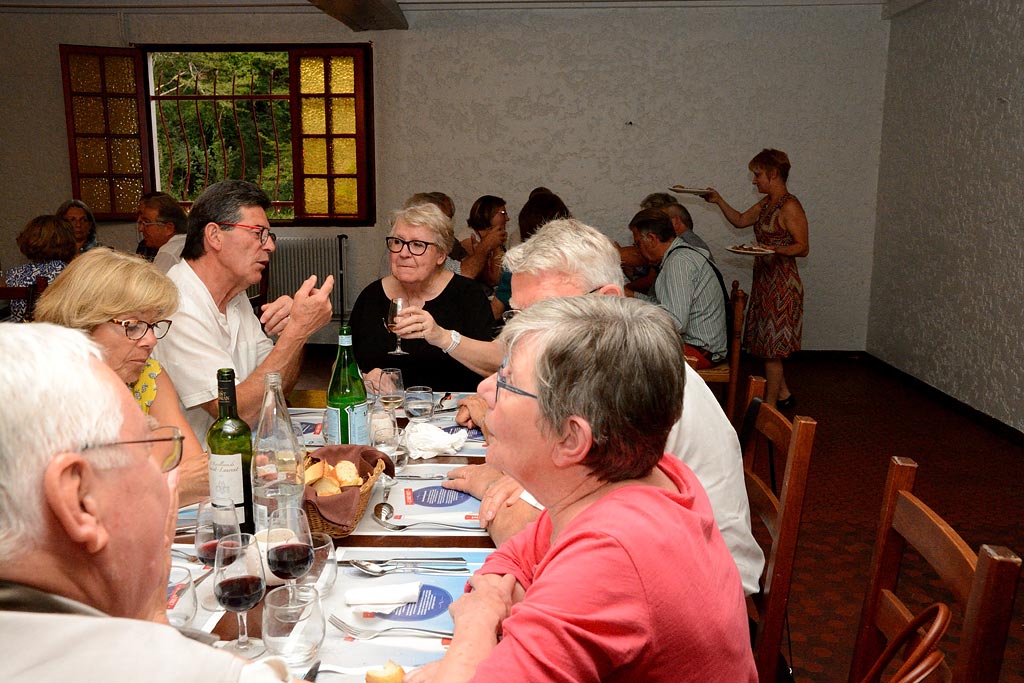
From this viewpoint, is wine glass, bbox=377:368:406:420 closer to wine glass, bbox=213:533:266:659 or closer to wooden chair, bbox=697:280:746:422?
wine glass, bbox=213:533:266:659

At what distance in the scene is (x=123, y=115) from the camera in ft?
22.6

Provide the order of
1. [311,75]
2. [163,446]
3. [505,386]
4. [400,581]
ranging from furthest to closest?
[311,75], [400,581], [505,386], [163,446]

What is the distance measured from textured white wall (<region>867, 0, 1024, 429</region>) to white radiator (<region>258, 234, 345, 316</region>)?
465 centimetres

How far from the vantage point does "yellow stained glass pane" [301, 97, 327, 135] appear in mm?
6977

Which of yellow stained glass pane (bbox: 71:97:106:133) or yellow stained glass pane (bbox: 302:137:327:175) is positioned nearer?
yellow stained glass pane (bbox: 71:97:106:133)

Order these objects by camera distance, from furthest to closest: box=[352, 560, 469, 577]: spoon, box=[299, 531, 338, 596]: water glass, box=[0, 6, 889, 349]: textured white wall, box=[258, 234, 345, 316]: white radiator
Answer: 1. box=[258, 234, 345, 316]: white radiator
2. box=[0, 6, 889, 349]: textured white wall
3. box=[352, 560, 469, 577]: spoon
4. box=[299, 531, 338, 596]: water glass

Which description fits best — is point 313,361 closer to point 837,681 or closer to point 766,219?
point 766,219

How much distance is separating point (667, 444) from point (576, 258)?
0.63 meters

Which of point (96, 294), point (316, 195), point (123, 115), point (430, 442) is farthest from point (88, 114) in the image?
point (430, 442)

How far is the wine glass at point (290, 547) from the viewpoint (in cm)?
128

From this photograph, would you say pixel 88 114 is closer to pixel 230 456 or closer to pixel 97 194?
pixel 97 194

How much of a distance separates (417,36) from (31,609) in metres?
6.82

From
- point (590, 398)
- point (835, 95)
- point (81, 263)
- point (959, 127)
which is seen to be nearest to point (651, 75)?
point (835, 95)

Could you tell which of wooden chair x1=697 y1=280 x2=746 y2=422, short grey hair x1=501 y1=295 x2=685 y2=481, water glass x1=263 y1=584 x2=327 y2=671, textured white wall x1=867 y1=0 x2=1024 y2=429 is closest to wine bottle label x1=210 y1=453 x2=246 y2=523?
water glass x1=263 y1=584 x2=327 y2=671
